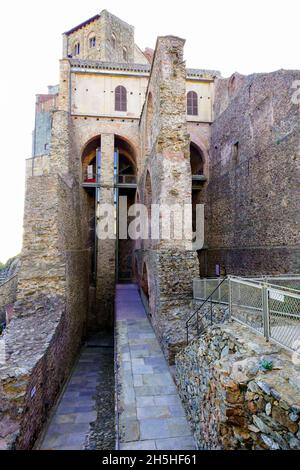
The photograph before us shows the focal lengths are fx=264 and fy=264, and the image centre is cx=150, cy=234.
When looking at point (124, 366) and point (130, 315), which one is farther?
point (130, 315)

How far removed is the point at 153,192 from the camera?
10797 millimetres

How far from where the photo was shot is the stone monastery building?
345 inches

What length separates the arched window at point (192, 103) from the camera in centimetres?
1871

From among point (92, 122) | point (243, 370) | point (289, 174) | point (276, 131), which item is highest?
point (92, 122)

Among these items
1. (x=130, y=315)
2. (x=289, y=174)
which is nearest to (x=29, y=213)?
(x=130, y=315)

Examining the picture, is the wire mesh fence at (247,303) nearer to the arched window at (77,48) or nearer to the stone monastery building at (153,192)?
the stone monastery building at (153,192)

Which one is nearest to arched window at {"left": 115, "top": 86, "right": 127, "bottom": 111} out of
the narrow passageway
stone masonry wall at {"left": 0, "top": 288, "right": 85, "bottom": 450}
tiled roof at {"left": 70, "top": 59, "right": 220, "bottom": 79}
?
tiled roof at {"left": 70, "top": 59, "right": 220, "bottom": 79}

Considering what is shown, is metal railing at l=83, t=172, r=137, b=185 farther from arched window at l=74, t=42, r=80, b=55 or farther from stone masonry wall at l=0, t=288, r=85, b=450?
arched window at l=74, t=42, r=80, b=55

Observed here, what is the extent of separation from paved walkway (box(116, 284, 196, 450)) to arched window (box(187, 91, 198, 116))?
610 inches

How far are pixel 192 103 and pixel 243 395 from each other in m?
19.3

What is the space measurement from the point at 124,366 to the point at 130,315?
4.20 meters


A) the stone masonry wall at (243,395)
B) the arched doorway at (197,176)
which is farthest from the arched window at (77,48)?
the stone masonry wall at (243,395)
